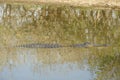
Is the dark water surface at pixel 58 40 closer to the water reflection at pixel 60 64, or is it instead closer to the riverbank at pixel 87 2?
the water reflection at pixel 60 64

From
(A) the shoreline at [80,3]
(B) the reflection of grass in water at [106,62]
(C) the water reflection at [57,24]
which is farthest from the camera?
(A) the shoreline at [80,3]

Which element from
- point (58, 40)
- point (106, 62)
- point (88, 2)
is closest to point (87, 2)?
point (88, 2)

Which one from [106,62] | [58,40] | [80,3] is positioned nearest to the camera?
[106,62]

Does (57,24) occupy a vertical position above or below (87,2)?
below

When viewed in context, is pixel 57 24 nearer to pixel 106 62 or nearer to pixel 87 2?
pixel 87 2

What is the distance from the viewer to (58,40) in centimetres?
1958

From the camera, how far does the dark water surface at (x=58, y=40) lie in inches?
570

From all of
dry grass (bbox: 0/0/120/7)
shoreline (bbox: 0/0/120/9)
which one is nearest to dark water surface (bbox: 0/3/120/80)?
shoreline (bbox: 0/0/120/9)

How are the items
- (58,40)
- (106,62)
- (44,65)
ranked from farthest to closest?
(58,40), (106,62), (44,65)

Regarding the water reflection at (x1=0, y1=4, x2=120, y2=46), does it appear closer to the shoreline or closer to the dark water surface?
the dark water surface

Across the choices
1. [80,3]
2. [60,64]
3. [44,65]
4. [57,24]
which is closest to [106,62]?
[60,64]

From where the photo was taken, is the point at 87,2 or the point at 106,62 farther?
the point at 87,2

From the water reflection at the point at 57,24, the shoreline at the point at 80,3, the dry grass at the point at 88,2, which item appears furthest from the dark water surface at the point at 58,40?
the dry grass at the point at 88,2

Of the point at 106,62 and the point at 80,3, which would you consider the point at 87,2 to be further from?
the point at 106,62
